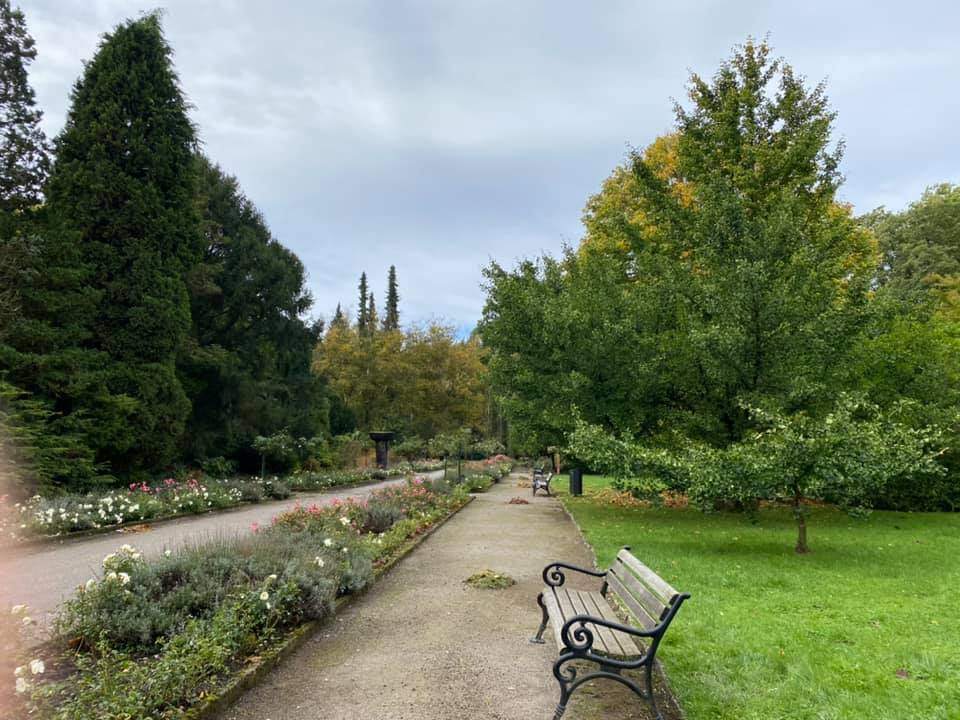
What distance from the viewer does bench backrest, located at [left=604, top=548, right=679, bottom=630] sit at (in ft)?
11.5

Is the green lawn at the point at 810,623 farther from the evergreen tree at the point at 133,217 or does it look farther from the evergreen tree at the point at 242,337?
the evergreen tree at the point at 242,337

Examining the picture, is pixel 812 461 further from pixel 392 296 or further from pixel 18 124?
pixel 392 296

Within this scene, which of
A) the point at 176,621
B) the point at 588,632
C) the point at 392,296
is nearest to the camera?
the point at 588,632

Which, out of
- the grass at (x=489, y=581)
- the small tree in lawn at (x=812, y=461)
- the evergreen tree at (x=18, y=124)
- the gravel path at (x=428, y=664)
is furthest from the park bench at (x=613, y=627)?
the evergreen tree at (x=18, y=124)

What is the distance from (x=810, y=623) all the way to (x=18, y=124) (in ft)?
69.3

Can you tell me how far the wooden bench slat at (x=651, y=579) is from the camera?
3.47 meters

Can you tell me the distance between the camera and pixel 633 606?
408 centimetres

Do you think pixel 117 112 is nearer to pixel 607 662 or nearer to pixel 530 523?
pixel 530 523

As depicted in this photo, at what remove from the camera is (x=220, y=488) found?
15.4 m

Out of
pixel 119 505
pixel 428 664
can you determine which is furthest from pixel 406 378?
pixel 428 664

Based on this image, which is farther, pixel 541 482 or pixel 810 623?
pixel 541 482

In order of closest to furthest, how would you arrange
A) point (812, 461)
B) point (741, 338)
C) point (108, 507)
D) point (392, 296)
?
point (812, 461)
point (741, 338)
point (108, 507)
point (392, 296)

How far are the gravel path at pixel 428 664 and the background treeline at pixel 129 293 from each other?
932cm

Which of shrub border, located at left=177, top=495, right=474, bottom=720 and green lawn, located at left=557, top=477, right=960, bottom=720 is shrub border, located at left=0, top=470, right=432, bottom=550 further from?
green lawn, located at left=557, top=477, right=960, bottom=720
